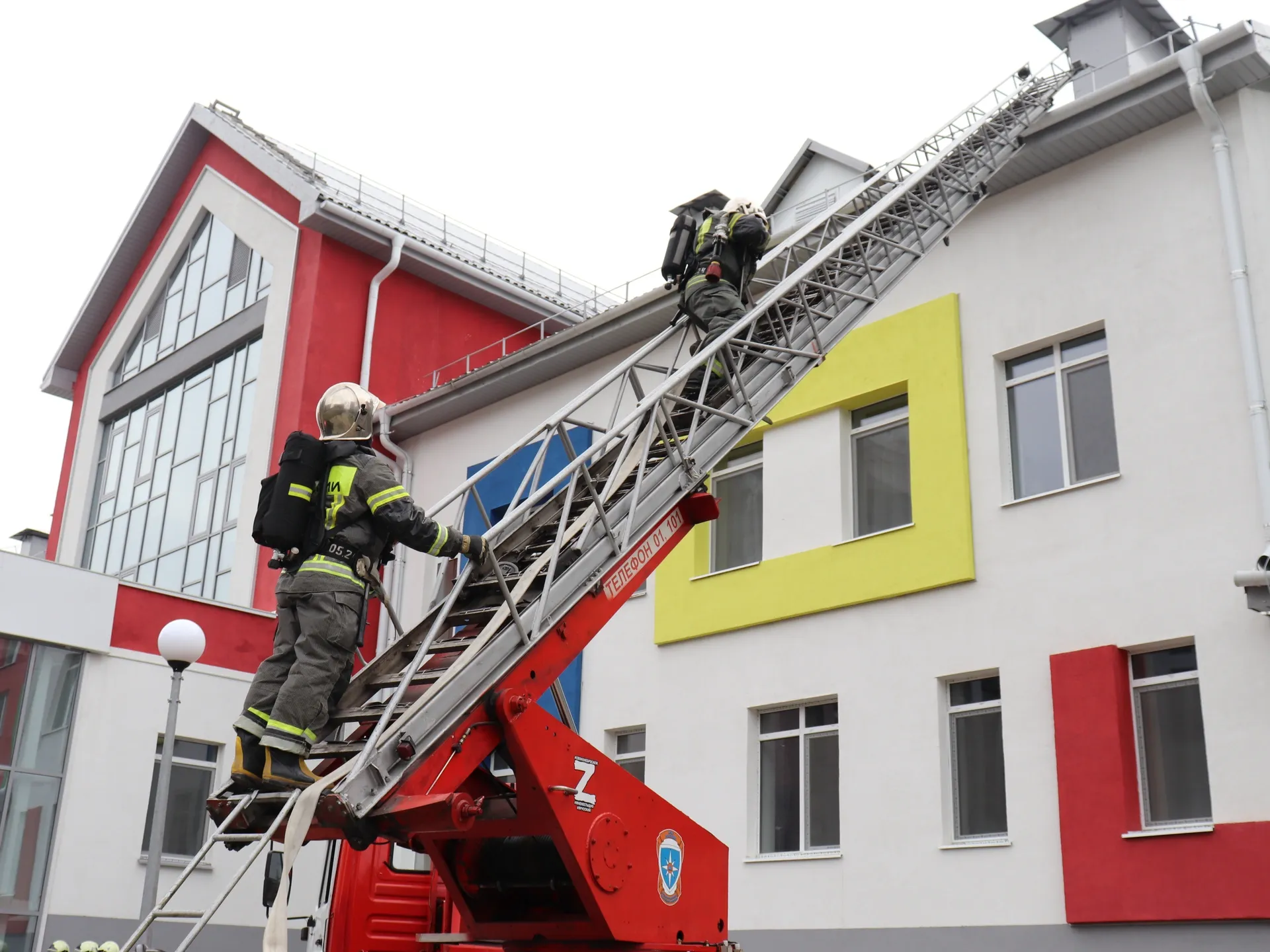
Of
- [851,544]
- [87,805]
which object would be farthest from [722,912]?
[87,805]

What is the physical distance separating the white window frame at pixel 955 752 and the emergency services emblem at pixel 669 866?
5.66 meters

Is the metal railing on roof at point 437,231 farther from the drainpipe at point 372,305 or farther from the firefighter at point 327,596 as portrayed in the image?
the firefighter at point 327,596

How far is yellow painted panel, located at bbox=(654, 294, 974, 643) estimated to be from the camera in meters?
12.9

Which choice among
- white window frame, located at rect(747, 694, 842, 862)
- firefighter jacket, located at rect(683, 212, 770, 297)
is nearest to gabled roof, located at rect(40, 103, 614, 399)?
white window frame, located at rect(747, 694, 842, 862)

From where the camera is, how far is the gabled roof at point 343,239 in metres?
21.6

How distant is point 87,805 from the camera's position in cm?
1620

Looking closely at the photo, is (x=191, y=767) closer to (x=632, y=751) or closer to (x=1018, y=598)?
(x=632, y=751)

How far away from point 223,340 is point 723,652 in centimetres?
1260

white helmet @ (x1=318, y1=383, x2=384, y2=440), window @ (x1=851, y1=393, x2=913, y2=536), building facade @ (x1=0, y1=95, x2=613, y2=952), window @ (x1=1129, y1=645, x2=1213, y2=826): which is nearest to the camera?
white helmet @ (x1=318, y1=383, x2=384, y2=440)

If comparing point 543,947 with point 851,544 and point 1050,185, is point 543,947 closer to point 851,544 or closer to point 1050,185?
point 851,544

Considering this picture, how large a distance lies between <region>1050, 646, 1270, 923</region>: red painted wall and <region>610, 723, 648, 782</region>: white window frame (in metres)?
5.54

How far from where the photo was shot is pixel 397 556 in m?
18.3

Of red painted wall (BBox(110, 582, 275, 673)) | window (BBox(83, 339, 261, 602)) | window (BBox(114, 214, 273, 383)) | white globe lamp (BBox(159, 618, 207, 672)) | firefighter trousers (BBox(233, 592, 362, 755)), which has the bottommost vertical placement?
firefighter trousers (BBox(233, 592, 362, 755))

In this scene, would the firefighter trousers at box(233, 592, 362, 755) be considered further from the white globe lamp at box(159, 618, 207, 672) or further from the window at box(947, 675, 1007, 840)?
the window at box(947, 675, 1007, 840)
